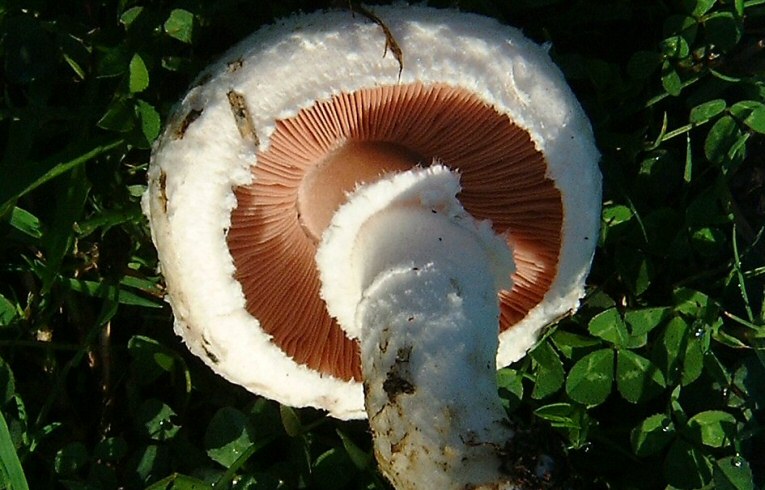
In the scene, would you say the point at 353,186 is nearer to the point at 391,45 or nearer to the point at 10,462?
the point at 391,45

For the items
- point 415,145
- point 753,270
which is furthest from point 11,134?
point 753,270

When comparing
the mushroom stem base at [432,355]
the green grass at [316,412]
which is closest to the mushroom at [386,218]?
the mushroom stem base at [432,355]

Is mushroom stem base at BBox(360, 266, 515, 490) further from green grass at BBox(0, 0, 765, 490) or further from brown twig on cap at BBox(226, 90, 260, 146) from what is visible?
green grass at BBox(0, 0, 765, 490)

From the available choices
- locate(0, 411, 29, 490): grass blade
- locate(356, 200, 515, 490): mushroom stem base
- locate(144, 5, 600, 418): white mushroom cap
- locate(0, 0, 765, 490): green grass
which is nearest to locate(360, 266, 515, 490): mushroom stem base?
locate(356, 200, 515, 490): mushroom stem base

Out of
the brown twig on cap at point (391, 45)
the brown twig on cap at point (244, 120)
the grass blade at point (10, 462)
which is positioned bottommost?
the grass blade at point (10, 462)

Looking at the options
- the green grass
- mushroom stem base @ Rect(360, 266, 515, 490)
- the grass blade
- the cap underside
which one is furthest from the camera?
the green grass

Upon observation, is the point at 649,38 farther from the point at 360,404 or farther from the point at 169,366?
the point at 169,366

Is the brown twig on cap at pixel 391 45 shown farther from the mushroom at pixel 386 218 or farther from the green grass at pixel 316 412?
the green grass at pixel 316 412
